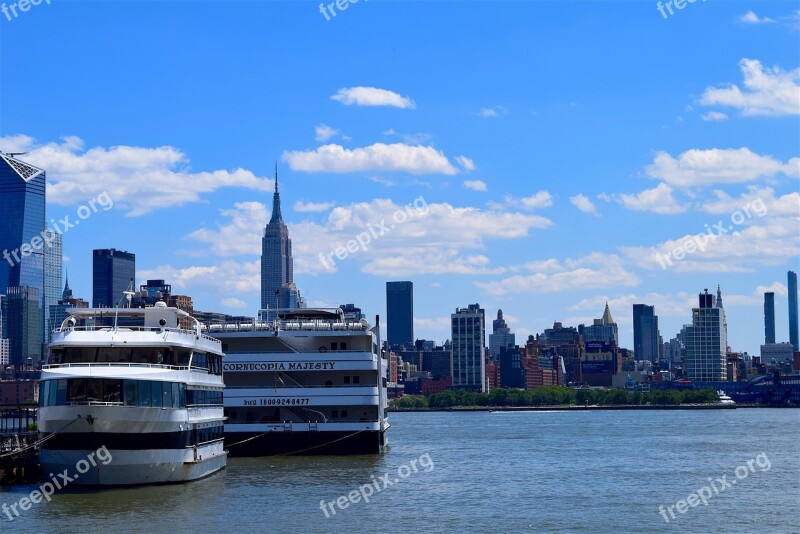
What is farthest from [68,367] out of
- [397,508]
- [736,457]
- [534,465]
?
[736,457]

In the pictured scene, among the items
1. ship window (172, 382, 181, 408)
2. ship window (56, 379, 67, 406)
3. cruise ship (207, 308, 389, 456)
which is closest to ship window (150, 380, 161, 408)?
ship window (172, 382, 181, 408)

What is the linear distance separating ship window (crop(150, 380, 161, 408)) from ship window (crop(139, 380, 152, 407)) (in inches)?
7.5

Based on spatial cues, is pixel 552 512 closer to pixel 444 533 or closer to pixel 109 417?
pixel 444 533

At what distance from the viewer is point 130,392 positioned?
167ft

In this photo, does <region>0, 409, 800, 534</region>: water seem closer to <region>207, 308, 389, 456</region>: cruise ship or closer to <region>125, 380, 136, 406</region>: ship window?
<region>207, 308, 389, 456</region>: cruise ship

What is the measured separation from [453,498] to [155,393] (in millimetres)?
14301

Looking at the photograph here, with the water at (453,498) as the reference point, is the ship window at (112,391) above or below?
above

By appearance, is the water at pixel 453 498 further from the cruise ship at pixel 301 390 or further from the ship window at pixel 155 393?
the ship window at pixel 155 393

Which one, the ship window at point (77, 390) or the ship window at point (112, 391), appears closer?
the ship window at point (77, 390)


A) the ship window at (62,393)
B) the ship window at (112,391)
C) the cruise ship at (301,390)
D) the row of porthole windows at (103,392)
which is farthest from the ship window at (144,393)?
the cruise ship at (301,390)

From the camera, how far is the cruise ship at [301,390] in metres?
73.3

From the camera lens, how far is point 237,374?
75.3 metres

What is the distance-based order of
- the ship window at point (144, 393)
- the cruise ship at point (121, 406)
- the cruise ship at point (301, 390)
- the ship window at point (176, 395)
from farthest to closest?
the cruise ship at point (301, 390)
the ship window at point (176, 395)
the ship window at point (144, 393)
the cruise ship at point (121, 406)

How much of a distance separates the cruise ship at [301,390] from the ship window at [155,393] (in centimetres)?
2180
